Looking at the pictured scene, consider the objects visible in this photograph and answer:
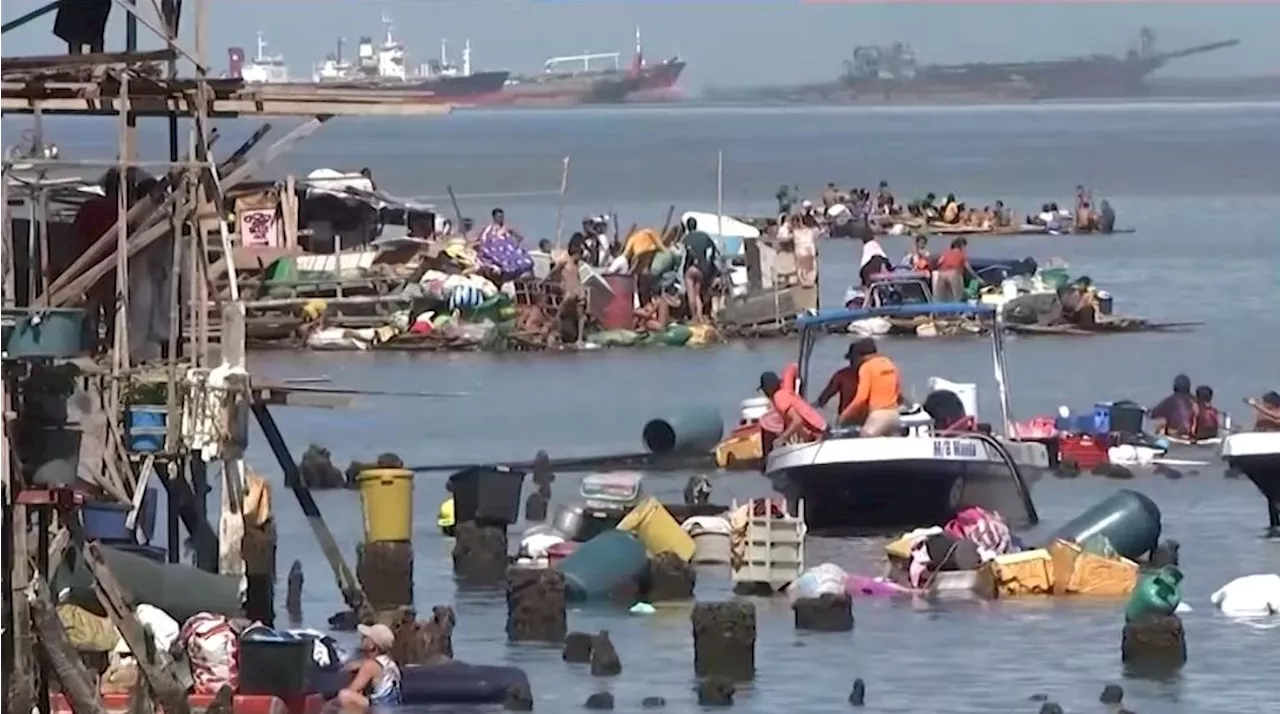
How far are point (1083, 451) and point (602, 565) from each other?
29.6ft

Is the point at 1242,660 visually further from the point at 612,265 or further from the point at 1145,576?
the point at 612,265

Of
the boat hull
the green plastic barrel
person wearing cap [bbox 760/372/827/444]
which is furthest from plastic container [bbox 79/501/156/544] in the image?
person wearing cap [bbox 760/372/827/444]

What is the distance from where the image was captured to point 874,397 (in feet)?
86.5

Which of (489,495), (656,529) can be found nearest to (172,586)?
(656,529)

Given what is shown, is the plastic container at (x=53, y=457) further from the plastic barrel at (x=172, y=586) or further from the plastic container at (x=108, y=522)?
the plastic container at (x=108, y=522)

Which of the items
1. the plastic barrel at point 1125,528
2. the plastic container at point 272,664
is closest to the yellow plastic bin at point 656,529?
the plastic barrel at point 1125,528

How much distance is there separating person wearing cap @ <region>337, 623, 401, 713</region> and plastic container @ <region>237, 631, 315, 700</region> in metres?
0.80

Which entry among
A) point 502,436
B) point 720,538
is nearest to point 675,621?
point 720,538

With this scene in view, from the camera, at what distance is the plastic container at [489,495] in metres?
25.6

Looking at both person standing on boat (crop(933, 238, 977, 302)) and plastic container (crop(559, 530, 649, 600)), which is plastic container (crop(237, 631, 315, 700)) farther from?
person standing on boat (crop(933, 238, 977, 302))

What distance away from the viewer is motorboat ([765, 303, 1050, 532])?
26.0 metres

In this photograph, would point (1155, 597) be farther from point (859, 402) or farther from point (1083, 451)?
point (1083, 451)

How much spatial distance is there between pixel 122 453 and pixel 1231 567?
30.9 feet

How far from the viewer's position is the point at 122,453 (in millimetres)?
20734
